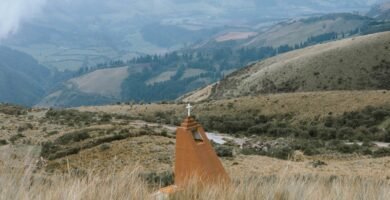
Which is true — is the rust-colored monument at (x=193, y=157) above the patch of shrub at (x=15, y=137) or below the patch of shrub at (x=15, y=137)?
above

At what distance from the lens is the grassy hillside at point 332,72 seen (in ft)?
299

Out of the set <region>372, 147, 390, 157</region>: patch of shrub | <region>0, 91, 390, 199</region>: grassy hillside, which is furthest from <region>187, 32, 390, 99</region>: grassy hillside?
<region>372, 147, 390, 157</region>: patch of shrub

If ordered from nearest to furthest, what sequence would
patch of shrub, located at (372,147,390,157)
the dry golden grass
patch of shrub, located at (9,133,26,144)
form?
the dry golden grass, patch of shrub, located at (9,133,26,144), patch of shrub, located at (372,147,390,157)

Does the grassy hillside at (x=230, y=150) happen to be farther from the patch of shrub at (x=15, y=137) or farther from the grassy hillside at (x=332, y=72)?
the grassy hillside at (x=332, y=72)

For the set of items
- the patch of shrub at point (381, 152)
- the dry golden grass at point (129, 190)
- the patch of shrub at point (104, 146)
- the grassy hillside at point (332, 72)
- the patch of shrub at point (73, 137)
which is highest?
the grassy hillside at point (332, 72)

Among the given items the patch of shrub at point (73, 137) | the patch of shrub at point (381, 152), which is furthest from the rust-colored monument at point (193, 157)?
the patch of shrub at point (381, 152)

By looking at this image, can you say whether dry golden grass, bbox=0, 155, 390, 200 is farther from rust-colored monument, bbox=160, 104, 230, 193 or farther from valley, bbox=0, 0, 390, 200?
rust-colored monument, bbox=160, 104, 230, 193

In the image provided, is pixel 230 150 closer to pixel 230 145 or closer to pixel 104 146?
pixel 104 146

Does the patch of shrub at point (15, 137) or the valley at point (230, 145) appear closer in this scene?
the valley at point (230, 145)

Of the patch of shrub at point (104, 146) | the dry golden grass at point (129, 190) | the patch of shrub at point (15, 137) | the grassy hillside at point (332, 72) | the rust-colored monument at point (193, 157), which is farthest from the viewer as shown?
the grassy hillside at point (332, 72)

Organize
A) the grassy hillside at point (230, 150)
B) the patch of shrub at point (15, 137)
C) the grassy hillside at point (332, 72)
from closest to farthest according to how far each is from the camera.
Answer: the grassy hillside at point (230, 150) → the patch of shrub at point (15, 137) → the grassy hillside at point (332, 72)

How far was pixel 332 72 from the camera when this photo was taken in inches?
3718

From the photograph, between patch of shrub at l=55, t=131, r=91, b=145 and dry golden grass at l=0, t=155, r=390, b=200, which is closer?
dry golden grass at l=0, t=155, r=390, b=200

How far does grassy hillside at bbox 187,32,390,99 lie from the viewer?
91.0 m
